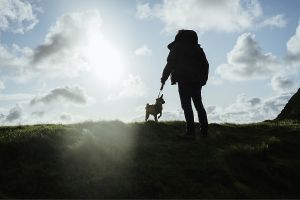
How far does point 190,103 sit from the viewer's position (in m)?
10.7

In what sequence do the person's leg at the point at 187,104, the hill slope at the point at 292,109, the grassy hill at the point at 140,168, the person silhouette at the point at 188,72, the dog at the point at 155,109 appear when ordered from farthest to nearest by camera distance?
the hill slope at the point at 292,109
the dog at the point at 155,109
the person silhouette at the point at 188,72
the person's leg at the point at 187,104
the grassy hill at the point at 140,168

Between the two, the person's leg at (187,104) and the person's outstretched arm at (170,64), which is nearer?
the person's leg at (187,104)

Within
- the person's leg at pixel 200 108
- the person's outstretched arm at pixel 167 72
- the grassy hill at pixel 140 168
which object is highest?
the person's outstretched arm at pixel 167 72

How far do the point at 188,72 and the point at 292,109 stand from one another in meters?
11.1

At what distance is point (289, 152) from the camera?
9094 mm

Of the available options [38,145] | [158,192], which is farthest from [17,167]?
[158,192]

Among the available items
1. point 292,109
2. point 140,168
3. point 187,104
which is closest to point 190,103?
point 187,104

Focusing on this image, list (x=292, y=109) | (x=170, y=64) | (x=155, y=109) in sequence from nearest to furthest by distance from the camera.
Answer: (x=170, y=64)
(x=155, y=109)
(x=292, y=109)

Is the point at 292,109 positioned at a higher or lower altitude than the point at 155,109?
higher

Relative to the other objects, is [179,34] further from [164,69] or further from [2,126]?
[2,126]

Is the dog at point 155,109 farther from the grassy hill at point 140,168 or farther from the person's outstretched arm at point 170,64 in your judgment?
the grassy hill at point 140,168

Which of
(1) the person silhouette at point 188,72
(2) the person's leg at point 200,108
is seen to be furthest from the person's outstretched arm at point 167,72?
(2) the person's leg at point 200,108

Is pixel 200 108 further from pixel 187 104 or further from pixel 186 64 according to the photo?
pixel 186 64

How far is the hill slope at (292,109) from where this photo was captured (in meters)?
18.9
